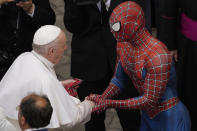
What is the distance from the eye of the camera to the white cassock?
106 inches

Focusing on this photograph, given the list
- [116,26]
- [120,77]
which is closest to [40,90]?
[120,77]

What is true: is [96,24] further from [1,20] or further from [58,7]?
[58,7]

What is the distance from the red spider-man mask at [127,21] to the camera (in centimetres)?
239

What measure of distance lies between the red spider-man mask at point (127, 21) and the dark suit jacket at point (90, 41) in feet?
2.71

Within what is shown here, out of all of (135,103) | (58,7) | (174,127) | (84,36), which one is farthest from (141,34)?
(58,7)

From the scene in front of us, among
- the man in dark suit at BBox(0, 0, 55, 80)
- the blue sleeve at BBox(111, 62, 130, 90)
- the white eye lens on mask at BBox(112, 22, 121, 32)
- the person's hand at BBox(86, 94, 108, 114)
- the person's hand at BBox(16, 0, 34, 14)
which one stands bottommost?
the person's hand at BBox(86, 94, 108, 114)

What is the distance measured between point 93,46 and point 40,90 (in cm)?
91

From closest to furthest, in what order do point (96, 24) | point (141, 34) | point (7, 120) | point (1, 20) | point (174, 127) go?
point (141, 34) → point (174, 127) → point (7, 120) → point (96, 24) → point (1, 20)

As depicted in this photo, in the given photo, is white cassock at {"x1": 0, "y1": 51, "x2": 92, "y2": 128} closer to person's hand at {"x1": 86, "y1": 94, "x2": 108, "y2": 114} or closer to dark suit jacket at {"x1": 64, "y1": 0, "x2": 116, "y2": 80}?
person's hand at {"x1": 86, "y1": 94, "x2": 108, "y2": 114}

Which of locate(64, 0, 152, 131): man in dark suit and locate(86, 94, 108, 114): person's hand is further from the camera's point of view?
locate(64, 0, 152, 131): man in dark suit

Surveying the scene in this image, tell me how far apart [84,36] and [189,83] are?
3.36 ft

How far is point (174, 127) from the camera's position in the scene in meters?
2.66

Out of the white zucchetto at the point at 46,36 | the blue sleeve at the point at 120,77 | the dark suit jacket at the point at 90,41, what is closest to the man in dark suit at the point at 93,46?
the dark suit jacket at the point at 90,41

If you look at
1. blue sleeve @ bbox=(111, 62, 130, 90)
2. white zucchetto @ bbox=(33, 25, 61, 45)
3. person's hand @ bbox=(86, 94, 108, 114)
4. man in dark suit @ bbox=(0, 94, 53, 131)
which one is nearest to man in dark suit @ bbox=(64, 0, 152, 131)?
white zucchetto @ bbox=(33, 25, 61, 45)
